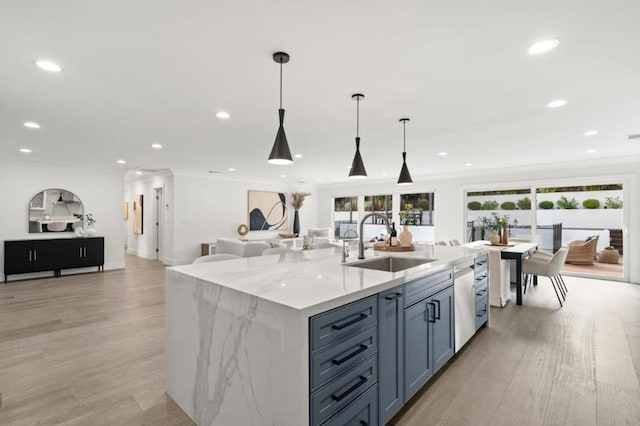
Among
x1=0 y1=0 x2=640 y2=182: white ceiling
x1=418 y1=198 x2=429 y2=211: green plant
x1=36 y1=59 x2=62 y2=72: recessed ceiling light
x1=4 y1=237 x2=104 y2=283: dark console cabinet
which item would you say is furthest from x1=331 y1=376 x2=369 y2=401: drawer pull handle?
x1=418 y1=198 x2=429 y2=211: green plant

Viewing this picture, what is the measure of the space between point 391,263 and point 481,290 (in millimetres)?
1088

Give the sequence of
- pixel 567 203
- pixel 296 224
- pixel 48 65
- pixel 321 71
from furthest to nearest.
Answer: pixel 296 224 → pixel 567 203 → pixel 321 71 → pixel 48 65

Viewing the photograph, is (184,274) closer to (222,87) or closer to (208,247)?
(222,87)

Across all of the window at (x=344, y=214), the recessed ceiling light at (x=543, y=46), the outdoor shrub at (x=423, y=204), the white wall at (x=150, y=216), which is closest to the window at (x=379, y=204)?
the window at (x=344, y=214)

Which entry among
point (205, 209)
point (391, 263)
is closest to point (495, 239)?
point (391, 263)

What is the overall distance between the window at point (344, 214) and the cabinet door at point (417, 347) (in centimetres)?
784

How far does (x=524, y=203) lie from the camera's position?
7.00 m

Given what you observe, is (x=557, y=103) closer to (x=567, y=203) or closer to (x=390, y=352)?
(x=390, y=352)

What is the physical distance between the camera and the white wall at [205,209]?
772 centimetres

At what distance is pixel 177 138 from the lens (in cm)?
459

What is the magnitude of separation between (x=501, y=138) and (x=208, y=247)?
21.3 feet

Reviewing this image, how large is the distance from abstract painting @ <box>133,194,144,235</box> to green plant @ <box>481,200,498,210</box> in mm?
9295

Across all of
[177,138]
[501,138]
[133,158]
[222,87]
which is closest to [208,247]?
[133,158]

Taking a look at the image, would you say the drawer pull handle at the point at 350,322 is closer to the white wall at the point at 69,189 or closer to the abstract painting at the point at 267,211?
the white wall at the point at 69,189
